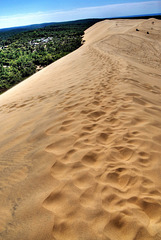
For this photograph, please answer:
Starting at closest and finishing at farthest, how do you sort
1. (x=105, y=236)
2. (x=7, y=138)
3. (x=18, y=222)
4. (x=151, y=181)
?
1. (x=105, y=236)
2. (x=18, y=222)
3. (x=151, y=181)
4. (x=7, y=138)

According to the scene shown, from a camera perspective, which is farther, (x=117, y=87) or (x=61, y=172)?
(x=117, y=87)

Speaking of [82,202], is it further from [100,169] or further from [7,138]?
[7,138]

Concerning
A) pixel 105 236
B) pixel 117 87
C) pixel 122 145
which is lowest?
pixel 105 236

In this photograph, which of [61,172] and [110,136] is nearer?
[61,172]

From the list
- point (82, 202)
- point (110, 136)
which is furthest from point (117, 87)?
point (82, 202)

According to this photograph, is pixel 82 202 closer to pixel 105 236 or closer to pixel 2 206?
pixel 105 236

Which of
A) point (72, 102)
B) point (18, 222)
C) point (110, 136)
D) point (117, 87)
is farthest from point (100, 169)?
point (117, 87)

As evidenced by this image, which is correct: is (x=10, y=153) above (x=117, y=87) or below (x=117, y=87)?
below

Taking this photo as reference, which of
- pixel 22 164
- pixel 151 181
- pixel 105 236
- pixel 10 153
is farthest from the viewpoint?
pixel 10 153

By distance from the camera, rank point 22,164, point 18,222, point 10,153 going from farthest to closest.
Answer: point 10,153 → point 22,164 → point 18,222
